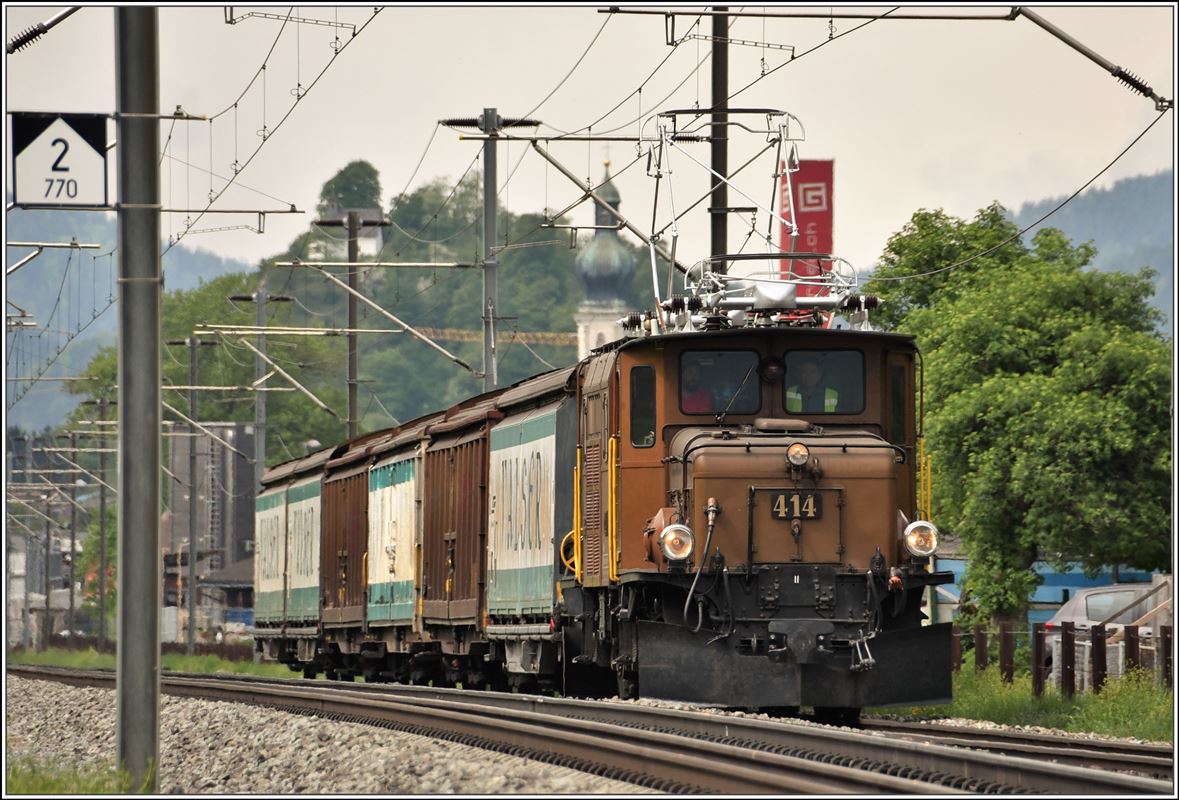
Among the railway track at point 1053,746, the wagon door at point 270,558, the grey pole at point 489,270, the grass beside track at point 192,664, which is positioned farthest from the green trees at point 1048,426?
the railway track at point 1053,746

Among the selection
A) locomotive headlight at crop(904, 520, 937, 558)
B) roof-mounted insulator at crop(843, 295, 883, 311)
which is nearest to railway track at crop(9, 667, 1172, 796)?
locomotive headlight at crop(904, 520, 937, 558)

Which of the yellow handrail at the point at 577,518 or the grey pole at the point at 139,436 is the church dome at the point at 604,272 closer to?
the yellow handrail at the point at 577,518

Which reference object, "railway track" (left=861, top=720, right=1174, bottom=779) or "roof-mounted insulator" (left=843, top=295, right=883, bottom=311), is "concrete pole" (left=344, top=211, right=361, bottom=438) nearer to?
"railway track" (left=861, top=720, right=1174, bottom=779)

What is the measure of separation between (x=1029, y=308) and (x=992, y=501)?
12.9ft

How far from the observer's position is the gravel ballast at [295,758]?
39.6ft

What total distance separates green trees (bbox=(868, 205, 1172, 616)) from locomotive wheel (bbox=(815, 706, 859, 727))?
1768 centimetres

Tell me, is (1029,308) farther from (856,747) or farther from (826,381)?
(856,747)

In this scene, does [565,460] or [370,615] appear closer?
[565,460]

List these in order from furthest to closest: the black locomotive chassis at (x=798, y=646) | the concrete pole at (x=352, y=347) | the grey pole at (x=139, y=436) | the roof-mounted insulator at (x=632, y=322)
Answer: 1. the concrete pole at (x=352, y=347)
2. the roof-mounted insulator at (x=632, y=322)
3. the black locomotive chassis at (x=798, y=646)
4. the grey pole at (x=139, y=436)

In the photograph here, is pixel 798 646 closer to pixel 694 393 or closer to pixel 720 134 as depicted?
pixel 694 393

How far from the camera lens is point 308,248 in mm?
156500

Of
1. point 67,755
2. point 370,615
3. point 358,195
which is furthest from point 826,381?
point 358,195

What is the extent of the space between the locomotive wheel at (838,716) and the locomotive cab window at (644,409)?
111 inches

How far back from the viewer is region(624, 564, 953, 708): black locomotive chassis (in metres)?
15.8
